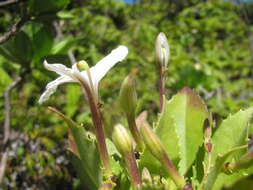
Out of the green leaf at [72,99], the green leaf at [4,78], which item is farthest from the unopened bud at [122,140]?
the green leaf at [72,99]

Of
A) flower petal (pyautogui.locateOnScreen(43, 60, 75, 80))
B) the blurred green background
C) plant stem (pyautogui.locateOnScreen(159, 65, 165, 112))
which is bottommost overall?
the blurred green background

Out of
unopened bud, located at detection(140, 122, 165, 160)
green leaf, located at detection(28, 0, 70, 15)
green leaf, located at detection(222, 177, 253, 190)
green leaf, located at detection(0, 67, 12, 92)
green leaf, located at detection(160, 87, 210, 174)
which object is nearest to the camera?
green leaf, located at detection(222, 177, 253, 190)

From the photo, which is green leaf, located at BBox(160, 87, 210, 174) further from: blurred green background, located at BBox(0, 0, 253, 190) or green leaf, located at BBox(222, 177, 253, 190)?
green leaf, located at BBox(222, 177, 253, 190)

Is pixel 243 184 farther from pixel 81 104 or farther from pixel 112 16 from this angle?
pixel 112 16

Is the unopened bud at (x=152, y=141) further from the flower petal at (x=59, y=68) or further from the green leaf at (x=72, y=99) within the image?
the green leaf at (x=72, y=99)

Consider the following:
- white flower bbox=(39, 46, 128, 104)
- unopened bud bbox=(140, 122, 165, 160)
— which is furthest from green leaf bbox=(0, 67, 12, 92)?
unopened bud bbox=(140, 122, 165, 160)

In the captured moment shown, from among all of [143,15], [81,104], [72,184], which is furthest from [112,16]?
[72,184]

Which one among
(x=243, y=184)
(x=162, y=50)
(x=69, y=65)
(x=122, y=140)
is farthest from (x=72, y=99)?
(x=243, y=184)
